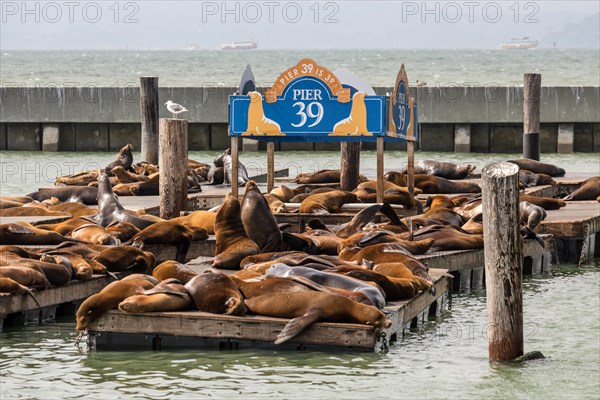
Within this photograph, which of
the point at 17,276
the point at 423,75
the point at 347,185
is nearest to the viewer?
the point at 17,276

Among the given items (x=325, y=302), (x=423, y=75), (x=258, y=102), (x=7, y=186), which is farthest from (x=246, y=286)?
(x=423, y=75)

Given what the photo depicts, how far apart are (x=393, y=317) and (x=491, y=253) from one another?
82 centimetres

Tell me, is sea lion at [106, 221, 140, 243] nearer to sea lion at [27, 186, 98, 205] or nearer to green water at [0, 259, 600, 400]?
green water at [0, 259, 600, 400]

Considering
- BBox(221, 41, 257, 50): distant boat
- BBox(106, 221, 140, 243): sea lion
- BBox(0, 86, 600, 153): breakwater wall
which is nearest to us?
BBox(106, 221, 140, 243): sea lion

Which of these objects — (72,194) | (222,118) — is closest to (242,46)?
(222,118)

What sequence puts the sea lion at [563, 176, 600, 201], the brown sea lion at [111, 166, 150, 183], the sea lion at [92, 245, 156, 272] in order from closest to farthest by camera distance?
the sea lion at [92, 245, 156, 272]
the sea lion at [563, 176, 600, 201]
the brown sea lion at [111, 166, 150, 183]

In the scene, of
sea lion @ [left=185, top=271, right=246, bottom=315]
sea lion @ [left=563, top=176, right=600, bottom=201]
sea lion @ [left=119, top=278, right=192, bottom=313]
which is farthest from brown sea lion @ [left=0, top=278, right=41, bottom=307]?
sea lion @ [left=563, top=176, right=600, bottom=201]

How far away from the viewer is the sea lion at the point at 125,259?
427 inches

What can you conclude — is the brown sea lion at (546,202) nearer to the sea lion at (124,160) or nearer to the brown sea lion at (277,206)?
the brown sea lion at (277,206)

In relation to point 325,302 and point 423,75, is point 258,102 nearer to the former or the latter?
point 325,302

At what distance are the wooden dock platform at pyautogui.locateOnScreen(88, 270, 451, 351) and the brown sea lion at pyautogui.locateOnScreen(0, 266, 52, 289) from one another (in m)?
0.99

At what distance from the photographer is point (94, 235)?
38.9 feet

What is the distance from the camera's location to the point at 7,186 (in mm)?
22734

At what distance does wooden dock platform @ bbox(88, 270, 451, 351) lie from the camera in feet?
28.4
